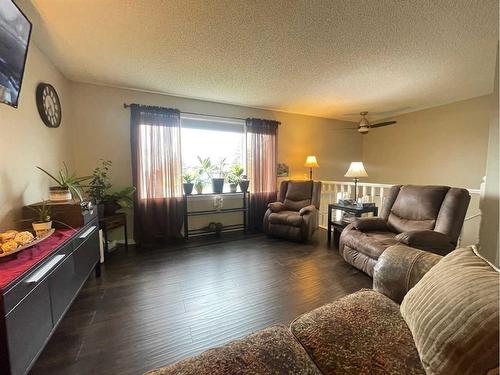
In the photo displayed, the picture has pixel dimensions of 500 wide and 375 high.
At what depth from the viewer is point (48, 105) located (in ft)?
7.91

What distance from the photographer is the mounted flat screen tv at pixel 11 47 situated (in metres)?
1.42

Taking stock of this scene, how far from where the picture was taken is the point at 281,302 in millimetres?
1953

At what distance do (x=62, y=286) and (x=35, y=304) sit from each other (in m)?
0.33

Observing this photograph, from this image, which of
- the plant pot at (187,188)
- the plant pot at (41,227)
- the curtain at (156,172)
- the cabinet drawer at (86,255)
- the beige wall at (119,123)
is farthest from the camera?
the plant pot at (187,188)

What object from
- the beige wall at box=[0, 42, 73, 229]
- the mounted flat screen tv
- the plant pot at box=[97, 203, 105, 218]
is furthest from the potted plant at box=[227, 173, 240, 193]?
the mounted flat screen tv

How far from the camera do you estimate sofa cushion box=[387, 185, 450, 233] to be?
7.92 feet

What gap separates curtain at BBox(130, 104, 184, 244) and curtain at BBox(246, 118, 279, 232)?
131cm

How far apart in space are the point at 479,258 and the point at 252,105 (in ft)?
12.9

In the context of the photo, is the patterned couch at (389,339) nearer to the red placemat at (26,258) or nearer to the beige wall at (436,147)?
the red placemat at (26,258)

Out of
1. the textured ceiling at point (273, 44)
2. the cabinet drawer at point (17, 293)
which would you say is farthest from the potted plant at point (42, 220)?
the textured ceiling at point (273, 44)

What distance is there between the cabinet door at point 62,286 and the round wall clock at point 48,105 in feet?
5.39

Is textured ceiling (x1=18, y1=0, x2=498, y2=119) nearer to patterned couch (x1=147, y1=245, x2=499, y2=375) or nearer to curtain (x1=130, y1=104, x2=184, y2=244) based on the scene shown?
curtain (x1=130, y1=104, x2=184, y2=244)

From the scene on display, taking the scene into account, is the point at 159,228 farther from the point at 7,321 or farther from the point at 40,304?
the point at 7,321

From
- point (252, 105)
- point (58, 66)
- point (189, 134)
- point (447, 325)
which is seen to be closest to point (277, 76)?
point (252, 105)
